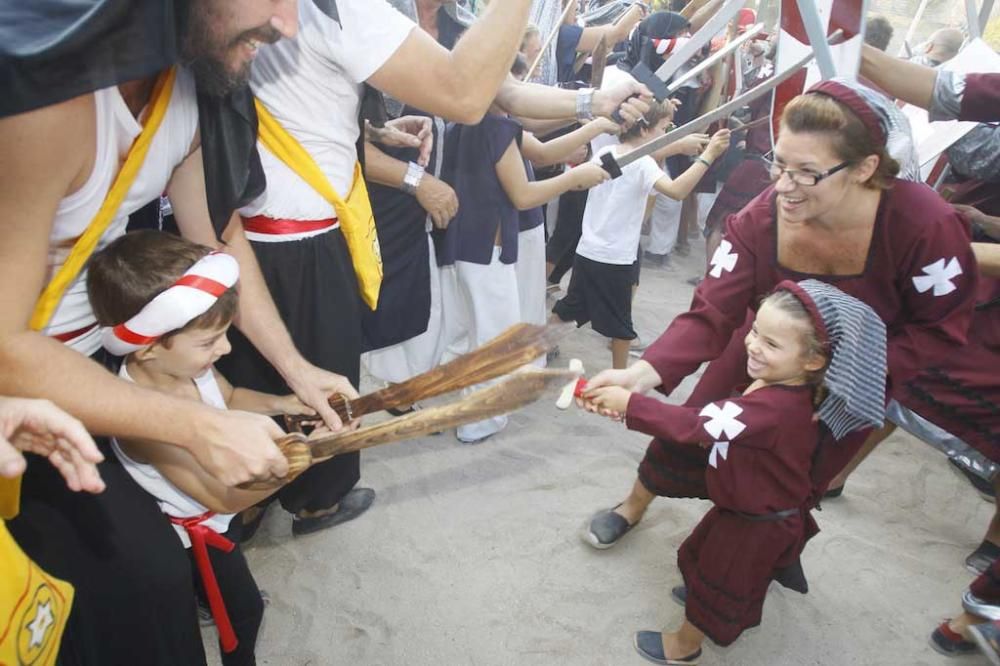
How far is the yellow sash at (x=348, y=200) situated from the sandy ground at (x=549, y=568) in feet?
3.30

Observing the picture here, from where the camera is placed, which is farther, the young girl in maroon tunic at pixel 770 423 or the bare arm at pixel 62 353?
the young girl in maroon tunic at pixel 770 423

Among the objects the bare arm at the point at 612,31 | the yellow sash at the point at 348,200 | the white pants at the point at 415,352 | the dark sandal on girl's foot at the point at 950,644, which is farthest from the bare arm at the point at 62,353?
the bare arm at the point at 612,31

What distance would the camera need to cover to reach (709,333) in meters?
2.01

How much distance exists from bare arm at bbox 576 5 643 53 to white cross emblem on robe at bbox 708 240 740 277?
362 centimetres

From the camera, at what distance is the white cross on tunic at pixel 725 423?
5.43ft

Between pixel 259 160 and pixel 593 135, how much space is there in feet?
5.48

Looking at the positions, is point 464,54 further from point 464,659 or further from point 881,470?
point 881,470

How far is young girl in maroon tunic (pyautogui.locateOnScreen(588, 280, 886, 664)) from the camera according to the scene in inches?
64.6

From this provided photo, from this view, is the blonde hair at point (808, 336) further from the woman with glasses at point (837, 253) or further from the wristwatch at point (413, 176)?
the wristwatch at point (413, 176)

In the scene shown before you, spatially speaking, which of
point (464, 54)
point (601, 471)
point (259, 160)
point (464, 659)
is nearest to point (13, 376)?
point (259, 160)

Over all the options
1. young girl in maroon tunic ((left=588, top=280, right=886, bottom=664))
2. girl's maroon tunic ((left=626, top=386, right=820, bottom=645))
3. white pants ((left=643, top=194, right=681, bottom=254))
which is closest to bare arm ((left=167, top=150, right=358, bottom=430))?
young girl in maroon tunic ((left=588, top=280, right=886, bottom=664))

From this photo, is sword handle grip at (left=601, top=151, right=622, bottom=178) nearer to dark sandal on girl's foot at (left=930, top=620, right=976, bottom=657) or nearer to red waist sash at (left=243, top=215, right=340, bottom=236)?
red waist sash at (left=243, top=215, right=340, bottom=236)

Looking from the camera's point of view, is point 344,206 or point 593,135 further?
point 593,135

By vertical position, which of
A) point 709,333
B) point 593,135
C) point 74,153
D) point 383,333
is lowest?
point 383,333
